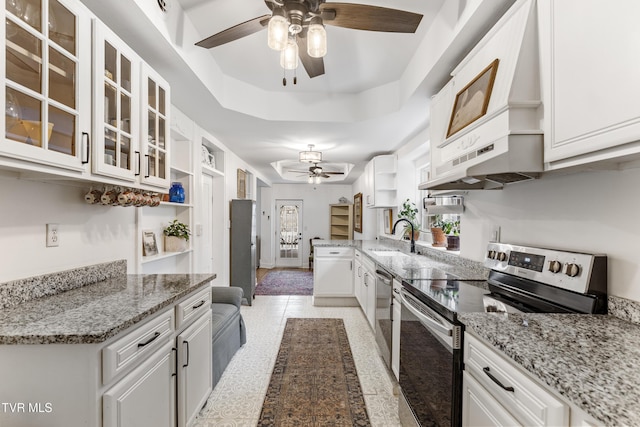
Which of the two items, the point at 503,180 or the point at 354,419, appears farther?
the point at 354,419

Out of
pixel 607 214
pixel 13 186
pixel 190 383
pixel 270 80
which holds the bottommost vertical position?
pixel 190 383

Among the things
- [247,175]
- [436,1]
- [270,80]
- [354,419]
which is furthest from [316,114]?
[247,175]

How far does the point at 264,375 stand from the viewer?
237 cm

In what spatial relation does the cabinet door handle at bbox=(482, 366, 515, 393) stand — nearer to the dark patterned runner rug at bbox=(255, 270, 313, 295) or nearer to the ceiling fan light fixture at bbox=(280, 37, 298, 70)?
the ceiling fan light fixture at bbox=(280, 37, 298, 70)

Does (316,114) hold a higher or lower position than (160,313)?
higher

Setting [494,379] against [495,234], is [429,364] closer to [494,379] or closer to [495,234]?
[494,379]

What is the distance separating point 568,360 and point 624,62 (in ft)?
2.90

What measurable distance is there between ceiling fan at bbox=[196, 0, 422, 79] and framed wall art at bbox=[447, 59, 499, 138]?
1.40 ft

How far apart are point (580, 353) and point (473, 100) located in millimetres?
1248

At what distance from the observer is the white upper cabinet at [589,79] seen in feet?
2.81

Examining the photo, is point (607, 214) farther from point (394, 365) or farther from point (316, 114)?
point (316, 114)

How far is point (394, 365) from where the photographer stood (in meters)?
2.13

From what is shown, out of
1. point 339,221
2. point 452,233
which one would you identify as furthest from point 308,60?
point 339,221

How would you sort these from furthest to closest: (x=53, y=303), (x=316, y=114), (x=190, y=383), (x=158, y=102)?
1. (x=316, y=114)
2. (x=158, y=102)
3. (x=190, y=383)
4. (x=53, y=303)
